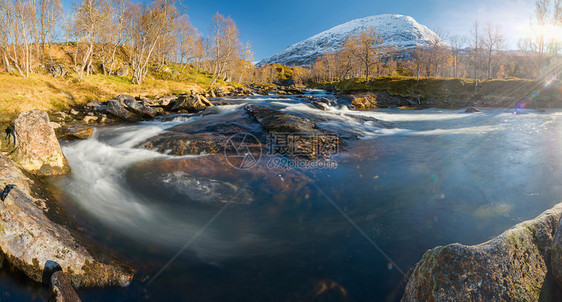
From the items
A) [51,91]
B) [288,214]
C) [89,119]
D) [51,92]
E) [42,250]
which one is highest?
[51,91]

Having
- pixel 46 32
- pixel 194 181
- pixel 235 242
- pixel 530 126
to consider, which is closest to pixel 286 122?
pixel 194 181

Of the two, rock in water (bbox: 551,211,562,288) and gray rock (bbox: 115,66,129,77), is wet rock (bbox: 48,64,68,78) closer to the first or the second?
gray rock (bbox: 115,66,129,77)

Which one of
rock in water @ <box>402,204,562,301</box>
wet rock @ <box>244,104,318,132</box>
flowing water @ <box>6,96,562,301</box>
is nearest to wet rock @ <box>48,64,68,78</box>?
flowing water @ <box>6,96,562,301</box>

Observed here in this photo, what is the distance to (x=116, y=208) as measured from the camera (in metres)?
5.58

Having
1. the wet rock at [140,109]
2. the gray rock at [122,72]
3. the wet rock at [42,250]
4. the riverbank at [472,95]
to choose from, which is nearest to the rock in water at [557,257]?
the wet rock at [42,250]

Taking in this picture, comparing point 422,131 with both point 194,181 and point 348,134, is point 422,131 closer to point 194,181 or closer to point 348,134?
point 348,134

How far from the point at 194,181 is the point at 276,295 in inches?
172

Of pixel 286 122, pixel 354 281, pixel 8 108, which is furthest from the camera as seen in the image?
pixel 8 108

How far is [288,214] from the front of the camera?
5.50 m

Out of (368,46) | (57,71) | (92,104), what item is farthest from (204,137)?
(368,46)

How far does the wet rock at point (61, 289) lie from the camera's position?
2669 mm

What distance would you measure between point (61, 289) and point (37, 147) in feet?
18.9

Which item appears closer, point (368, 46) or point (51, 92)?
point (51, 92)

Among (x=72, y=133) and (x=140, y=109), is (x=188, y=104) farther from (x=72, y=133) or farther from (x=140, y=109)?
(x=72, y=133)
